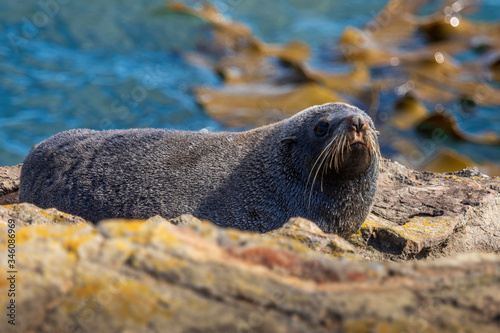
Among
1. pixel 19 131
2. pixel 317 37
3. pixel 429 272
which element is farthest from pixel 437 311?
pixel 317 37

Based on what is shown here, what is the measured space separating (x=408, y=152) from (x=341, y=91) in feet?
10.3

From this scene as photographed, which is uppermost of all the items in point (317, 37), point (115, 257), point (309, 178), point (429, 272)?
point (317, 37)

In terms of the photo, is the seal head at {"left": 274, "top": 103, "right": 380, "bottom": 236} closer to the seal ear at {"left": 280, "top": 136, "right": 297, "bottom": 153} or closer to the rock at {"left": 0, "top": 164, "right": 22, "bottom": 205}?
the seal ear at {"left": 280, "top": 136, "right": 297, "bottom": 153}

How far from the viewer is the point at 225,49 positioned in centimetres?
1825

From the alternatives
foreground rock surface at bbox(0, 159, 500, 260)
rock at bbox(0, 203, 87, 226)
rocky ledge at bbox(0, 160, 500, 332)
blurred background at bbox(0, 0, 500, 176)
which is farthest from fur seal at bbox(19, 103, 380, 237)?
blurred background at bbox(0, 0, 500, 176)

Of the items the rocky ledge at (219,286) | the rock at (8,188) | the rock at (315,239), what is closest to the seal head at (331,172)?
the rock at (315,239)

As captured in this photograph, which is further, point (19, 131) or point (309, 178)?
point (19, 131)

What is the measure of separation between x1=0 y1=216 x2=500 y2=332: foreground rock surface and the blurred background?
8.11m

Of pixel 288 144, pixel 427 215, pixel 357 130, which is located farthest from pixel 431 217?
pixel 288 144

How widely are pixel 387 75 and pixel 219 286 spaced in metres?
14.7

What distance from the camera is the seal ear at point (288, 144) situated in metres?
6.54

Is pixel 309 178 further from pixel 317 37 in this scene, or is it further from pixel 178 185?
pixel 317 37

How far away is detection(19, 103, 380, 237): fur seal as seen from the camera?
635 centimetres

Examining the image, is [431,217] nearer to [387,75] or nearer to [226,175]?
[226,175]
